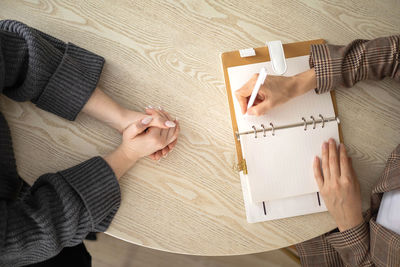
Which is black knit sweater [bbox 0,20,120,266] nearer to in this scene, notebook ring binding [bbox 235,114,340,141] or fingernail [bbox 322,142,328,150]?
notebook ring binding [bbox 235,114,340,141]

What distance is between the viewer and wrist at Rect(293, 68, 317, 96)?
2.94ft

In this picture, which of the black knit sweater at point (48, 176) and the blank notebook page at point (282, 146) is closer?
the black knit sweater at point (48, 176)

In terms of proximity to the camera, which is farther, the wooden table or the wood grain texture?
the wood grain texture

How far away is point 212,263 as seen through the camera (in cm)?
151

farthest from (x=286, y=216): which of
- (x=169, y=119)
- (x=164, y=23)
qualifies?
(x=164, y=23)

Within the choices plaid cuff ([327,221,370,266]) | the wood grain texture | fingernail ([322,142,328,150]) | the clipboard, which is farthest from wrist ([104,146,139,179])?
the wood grain texture

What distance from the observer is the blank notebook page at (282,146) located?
0.87 metres

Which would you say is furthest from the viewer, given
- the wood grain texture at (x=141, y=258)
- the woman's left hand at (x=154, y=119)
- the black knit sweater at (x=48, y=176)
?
the wood grain texture at (x=141, y=258)

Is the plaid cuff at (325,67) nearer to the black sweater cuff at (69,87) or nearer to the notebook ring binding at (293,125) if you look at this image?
the notebook ring binding at (293,125)

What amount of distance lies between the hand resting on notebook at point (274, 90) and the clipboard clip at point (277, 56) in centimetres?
3

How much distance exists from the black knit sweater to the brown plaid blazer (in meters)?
0.61

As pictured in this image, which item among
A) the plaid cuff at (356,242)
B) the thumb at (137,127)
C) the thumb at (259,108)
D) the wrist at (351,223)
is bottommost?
the plaid cuff at (356,242)

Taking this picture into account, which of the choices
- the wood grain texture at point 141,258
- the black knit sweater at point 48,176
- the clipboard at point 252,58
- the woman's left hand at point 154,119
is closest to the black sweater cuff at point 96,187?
the black knit sweater at point 48,176

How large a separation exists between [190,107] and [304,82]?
321mm
